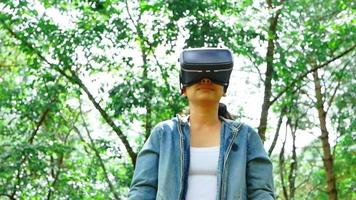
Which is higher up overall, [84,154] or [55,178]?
[84,154]

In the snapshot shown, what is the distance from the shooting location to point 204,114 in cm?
237

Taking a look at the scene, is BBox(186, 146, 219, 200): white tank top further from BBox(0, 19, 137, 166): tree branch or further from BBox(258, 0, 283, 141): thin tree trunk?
BBox(258, 0, 283, 141): thin tree trunk

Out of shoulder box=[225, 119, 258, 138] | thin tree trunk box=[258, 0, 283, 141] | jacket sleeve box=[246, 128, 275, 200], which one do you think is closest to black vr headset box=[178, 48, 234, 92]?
shoulder box=[225, 119, 258, 138]

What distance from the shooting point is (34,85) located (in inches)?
331

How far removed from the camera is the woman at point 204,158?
2.23m

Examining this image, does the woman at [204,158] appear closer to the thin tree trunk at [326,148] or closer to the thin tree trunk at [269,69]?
the thin tree trunk at [269,69]

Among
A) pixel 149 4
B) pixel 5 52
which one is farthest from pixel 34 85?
pixel 5 52

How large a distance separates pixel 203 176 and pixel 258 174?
0.62 ft

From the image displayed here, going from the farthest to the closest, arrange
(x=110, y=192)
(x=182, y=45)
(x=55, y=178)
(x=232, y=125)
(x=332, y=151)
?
(x=332, y=151)
(x=110, y=192)
(x=55, y=178)
(x=182, y=45)
(x=232, y=125)

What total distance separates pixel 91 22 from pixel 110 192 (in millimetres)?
3138

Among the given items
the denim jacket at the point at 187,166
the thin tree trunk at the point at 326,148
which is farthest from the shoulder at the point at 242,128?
the thin tree trunk at the point at 326,148

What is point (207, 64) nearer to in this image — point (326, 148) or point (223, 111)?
point (223, 111)

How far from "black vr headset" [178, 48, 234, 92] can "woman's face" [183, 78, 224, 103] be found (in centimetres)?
2

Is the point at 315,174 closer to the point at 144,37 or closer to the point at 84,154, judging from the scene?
the point at 84,154
